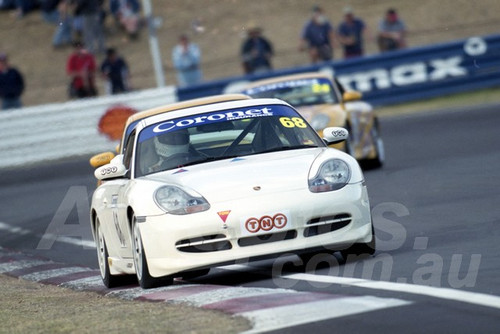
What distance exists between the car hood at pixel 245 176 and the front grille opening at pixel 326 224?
25 cm

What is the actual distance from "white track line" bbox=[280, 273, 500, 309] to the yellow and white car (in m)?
8.17

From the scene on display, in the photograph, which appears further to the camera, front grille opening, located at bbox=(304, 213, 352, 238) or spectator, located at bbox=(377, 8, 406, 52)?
spectator, located at bbox=(377, 8, 406, 52)

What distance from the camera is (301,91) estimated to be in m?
17.2

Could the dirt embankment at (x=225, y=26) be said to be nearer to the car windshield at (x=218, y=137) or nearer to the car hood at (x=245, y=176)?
the car windshield at (x=218, y=137)

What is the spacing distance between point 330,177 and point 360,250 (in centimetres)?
60

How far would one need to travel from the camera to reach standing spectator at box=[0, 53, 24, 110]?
27594 mm

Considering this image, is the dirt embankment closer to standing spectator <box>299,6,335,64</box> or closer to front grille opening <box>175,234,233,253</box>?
standing spectator <box>299,6,335,64</box>

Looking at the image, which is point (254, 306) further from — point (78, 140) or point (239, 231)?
point (78, 140)

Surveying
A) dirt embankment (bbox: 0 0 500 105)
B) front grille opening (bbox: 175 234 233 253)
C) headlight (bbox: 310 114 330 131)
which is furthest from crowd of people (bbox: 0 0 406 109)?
front grille opening (bbox: 175 234 233 253)

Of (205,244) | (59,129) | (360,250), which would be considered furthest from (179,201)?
(59,129)

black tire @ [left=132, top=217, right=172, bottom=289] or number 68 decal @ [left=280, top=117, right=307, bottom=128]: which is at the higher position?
number 68 decal @ [left=280, top=117, right=307, bottom=128]

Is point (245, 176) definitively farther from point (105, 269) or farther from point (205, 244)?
point (105, 269)

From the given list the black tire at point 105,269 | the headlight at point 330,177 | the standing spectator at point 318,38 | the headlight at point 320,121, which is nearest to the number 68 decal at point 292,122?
the headlight at point 330,177

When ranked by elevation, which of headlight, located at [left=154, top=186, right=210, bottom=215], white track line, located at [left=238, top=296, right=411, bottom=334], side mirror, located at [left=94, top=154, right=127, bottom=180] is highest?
side mirror, located at [left=94, top=154, right=127, bottom=180]
